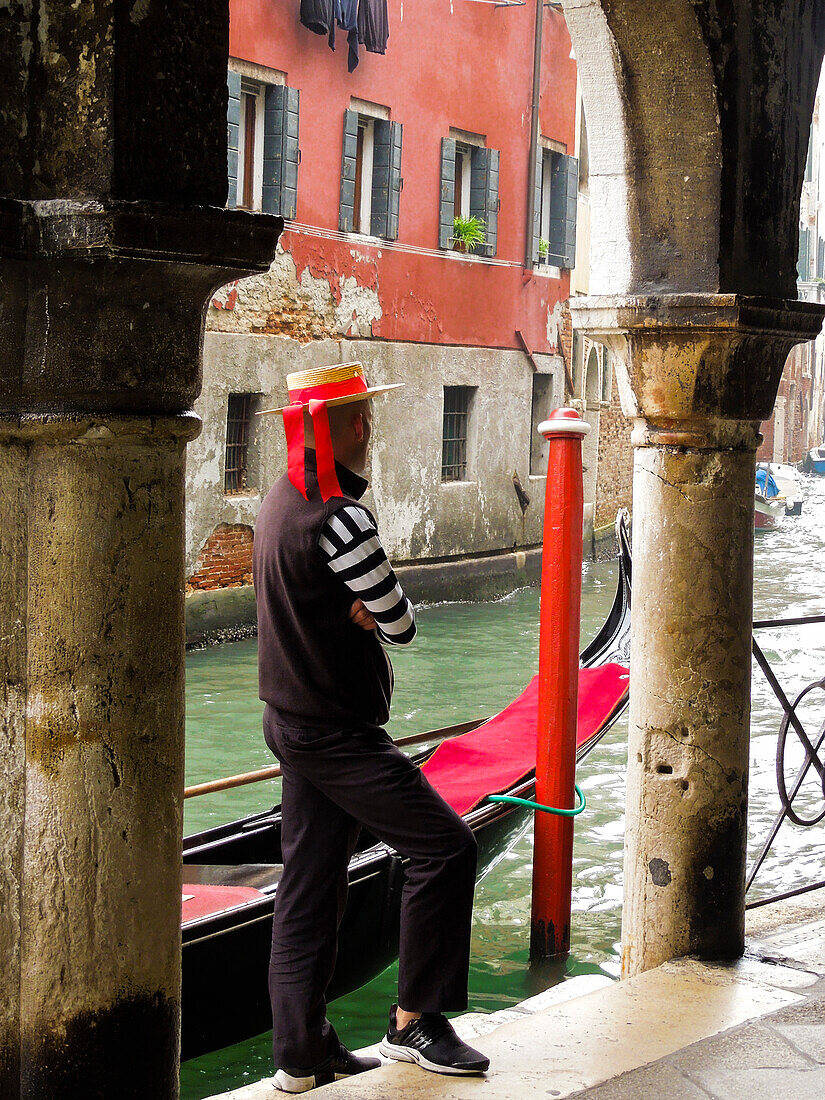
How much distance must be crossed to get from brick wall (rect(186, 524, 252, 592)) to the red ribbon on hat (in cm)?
747

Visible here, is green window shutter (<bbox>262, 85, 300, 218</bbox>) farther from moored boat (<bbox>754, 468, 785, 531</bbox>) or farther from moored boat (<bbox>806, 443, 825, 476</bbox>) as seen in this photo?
moored boat (<bbox>806, 443, 825, 476</bbox>)

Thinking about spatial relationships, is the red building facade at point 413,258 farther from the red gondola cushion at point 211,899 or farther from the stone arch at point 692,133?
the stone arch at point 692,133

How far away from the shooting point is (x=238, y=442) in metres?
10.5

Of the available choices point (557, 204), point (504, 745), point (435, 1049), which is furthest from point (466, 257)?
point (435, 1049)

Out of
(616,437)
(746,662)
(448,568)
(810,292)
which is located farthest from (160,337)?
(810,292)

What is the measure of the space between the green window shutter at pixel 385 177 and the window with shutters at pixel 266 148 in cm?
138

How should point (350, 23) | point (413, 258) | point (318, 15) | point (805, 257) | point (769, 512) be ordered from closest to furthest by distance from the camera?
1. point (318, 15)
2. point (350, 23)
3. point (413, 258)
4. point (769, 512)
5. point (805, 257)

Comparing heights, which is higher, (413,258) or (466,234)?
Answer: (466,234)

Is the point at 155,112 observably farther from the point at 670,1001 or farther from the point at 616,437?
the point at 616,437

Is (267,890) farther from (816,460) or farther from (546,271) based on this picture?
(816,460)

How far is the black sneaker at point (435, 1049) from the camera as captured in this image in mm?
2523

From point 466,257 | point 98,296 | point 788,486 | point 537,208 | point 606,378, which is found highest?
point 537,208

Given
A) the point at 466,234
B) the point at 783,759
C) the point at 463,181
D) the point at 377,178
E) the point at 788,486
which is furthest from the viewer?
the point at 788,486

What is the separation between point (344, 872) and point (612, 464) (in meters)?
14.6
